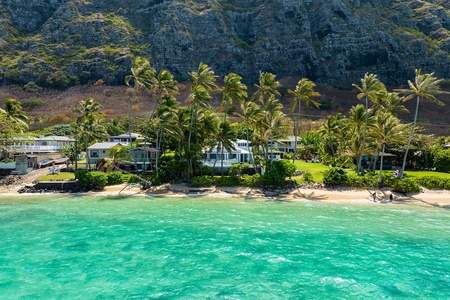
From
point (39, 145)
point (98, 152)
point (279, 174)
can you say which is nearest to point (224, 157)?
point (279, 174)

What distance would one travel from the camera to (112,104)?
433 feet

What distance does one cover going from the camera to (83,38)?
155 m

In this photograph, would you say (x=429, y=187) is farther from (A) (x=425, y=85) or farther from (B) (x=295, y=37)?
(B) (x=295, y=37)

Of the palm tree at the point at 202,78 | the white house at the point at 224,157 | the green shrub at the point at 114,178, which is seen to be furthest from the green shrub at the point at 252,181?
the green shrub at the point at 114,178

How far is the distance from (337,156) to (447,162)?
18.5m

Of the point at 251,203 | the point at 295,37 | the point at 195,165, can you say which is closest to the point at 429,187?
the point at 251,203

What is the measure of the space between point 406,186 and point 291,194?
15.8 metres

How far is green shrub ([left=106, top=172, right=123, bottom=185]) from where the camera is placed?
46906 mm

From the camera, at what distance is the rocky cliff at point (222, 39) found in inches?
5733

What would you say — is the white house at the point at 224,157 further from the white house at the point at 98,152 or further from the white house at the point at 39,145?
the white house at the point at 39,145

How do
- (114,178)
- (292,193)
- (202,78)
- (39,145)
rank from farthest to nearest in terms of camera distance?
1. (39,145)
2. (202,78)
3. (114,178)
4. (292,193)

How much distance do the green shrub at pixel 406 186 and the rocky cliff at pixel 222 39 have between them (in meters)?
128

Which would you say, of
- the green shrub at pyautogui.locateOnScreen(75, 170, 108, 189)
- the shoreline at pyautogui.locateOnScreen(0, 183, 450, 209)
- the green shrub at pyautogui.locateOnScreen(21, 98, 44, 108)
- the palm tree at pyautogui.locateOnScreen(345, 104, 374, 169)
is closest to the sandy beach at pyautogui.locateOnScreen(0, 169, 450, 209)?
the shoreline at pyautogui.locateOnScreen(0, 183, 450, 209)

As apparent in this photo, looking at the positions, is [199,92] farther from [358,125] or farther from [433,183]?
[433,183]
